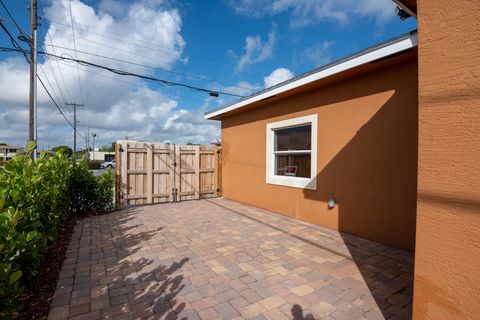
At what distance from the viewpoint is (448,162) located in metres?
1.53

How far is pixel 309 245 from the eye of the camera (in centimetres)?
380

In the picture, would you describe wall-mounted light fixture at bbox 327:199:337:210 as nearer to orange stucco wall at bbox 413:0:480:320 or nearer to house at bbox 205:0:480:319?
house at bbox 205:0:480:319

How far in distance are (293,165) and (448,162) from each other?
418 centimetres

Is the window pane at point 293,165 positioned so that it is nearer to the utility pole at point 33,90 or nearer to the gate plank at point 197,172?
the gate plank at point 197,172

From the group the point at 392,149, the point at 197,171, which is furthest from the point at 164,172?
the point at 392,149

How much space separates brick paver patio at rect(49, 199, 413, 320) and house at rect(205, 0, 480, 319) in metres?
0.71

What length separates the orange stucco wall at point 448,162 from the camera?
1425mm

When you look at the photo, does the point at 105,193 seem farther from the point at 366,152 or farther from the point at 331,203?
the point at 366,152

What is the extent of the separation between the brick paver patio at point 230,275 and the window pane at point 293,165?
126 centimetres

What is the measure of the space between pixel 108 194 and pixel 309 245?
17.0 feet

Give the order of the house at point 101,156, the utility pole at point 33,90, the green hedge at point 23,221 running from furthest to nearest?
the house at point 101,156 → the utility pole at point 33,90 → the green hedge at point 23,221

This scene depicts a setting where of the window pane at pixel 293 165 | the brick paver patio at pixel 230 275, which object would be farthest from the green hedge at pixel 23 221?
the window pane at pixel 293 165

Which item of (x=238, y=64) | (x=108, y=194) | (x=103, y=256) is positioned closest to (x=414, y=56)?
(x=103, y=256)

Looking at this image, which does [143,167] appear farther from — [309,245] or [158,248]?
[309,245]
